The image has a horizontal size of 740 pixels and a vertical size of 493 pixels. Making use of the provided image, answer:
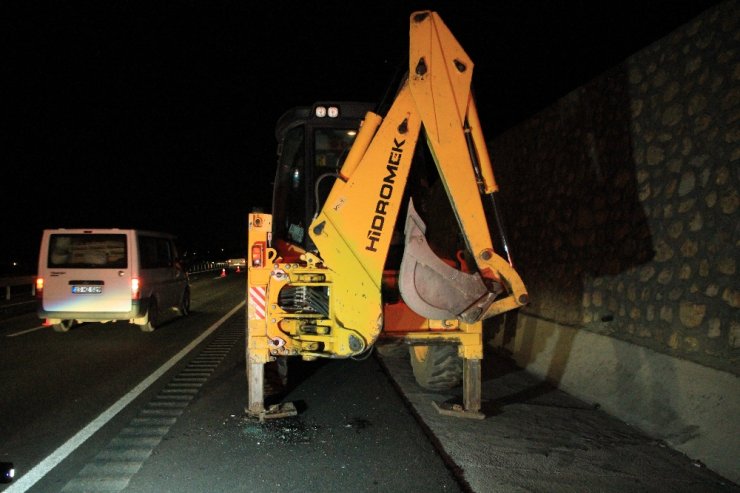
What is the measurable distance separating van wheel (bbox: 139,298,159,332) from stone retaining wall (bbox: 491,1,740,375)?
7.50 metres

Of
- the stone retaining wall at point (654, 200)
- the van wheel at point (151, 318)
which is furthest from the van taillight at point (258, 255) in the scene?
the van wheel at point (151, 318)

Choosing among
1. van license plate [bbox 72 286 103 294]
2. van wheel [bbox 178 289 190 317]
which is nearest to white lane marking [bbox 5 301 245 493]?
van license plate [bbox 72 286 103 294]

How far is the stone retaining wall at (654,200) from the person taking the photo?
4.45 metres

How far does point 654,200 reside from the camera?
213 inches

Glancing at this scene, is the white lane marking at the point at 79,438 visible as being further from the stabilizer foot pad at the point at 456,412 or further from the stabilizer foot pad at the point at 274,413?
the stabilizer foot pad at the point at 456,412

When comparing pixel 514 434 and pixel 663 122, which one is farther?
pixel 663 122

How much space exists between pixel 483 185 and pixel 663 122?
7.55 ft

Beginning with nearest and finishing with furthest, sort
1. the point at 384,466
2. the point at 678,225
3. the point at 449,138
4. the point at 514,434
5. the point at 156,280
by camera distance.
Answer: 1. the point at 384,466
2. the point at 449,138
3. the point at 514,434
4. the point at 678,225
5. the point at 156,280

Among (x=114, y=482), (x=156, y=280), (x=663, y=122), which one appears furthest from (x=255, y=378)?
(x=156, y=280)

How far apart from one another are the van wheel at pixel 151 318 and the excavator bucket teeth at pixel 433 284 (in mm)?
7944

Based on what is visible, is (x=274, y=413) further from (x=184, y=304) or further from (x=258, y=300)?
(x=184, y=304)

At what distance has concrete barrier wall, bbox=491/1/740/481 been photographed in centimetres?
433

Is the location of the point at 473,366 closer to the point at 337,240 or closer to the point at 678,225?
the point at 337,240

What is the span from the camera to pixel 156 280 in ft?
36.7
